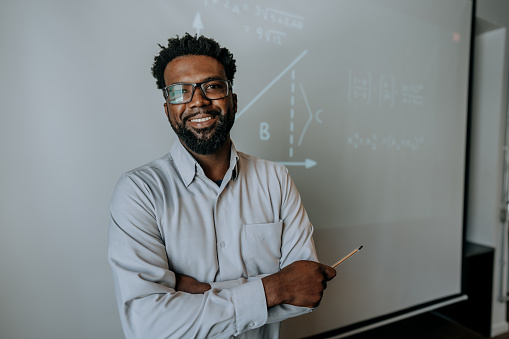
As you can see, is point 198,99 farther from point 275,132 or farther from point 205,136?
point 275,132

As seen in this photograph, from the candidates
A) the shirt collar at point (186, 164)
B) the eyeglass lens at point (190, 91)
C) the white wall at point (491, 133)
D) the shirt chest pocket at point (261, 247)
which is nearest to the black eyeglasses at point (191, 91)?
the eyeglass lens at point (190, 91)

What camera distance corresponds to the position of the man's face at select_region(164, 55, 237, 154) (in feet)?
3.33

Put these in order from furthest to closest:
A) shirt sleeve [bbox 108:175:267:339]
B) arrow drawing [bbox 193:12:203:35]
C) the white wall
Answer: the white wall → arrow drawing [bbox 193:12:203:35] → shirt sleeve [bbox 108:175:267:339]

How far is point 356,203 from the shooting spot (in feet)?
6.96

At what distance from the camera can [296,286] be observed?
927 mm

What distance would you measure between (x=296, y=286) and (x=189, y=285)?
0.31 m

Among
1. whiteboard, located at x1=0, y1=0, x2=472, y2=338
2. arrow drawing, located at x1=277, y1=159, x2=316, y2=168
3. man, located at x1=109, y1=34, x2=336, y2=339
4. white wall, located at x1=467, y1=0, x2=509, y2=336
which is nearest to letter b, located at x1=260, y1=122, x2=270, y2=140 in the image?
whiteboard, located at x1=0, y1=0, x2=472, y2=338

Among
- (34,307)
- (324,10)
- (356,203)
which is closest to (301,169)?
(356,203)

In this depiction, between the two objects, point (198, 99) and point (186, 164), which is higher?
point (198, 99)

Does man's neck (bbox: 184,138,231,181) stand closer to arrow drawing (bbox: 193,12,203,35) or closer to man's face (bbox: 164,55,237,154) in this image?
man's face (bbox: 164,55,237,154)

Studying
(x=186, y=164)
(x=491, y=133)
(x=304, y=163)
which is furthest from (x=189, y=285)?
(x=491, y=133)

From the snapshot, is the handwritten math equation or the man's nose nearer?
the man's nose

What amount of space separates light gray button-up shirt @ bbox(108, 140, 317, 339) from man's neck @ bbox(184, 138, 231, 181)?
4 centimetres

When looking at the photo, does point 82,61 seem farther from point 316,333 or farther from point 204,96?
point 316,333
